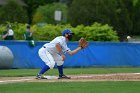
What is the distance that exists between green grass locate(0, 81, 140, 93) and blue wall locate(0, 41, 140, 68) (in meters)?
9.67

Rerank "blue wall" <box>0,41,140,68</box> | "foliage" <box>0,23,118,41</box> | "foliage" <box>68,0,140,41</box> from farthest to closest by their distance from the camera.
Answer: "foliage" <box>68,0,140,41</box>, "foliage" <box>0,23,118,41</box>, "blue wall" <box>0,41,140,68</box>

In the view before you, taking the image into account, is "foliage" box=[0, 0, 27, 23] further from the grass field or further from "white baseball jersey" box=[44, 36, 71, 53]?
the grass field

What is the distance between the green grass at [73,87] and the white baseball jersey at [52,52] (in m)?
1.57

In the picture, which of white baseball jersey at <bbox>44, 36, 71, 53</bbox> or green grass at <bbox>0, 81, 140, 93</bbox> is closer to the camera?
green grass at <bbox>0, 81, 140, 93</bbox>

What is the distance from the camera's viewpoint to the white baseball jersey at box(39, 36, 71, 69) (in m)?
16.6

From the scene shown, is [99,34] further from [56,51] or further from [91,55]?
[56,51]

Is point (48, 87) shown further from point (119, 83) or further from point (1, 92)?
point (119, 83)

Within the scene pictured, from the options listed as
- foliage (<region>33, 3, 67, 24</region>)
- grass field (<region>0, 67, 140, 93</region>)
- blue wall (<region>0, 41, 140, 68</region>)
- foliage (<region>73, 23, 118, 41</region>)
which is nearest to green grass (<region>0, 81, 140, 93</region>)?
grass field (<region>0, 67, 140, 93</region>)

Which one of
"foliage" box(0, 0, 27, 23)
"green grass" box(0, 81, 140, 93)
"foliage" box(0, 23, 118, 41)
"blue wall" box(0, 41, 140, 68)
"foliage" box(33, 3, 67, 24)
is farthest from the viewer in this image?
"foliage" box(33, 3, 67, 24)

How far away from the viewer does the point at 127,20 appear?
58.3 m

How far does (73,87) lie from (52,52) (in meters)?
3.16

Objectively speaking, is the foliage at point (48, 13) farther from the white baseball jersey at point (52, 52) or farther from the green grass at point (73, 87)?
the green grass at point (73, 87)

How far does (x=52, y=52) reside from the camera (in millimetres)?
17016

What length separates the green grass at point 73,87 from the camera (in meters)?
13.2
